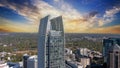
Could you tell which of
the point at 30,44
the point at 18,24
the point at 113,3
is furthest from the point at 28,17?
the point at 113,3

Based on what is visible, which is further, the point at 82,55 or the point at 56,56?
the point at 82,55

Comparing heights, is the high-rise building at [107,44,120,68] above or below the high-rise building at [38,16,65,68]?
below

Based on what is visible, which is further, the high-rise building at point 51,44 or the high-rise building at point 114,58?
the high-rise building at point 114,58

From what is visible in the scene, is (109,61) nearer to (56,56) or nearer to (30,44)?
(56,56)

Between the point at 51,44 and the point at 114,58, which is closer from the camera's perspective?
the point at 51,44

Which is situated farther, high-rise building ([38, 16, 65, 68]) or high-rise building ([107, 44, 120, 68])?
high-rise building ([107, 44, 120, 68])

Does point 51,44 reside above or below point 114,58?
above

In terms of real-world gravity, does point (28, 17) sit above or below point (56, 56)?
above

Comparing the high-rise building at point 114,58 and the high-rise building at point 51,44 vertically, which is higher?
the high-rise building at point 51,44
